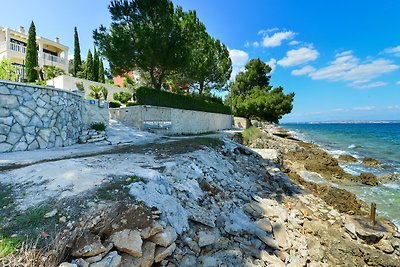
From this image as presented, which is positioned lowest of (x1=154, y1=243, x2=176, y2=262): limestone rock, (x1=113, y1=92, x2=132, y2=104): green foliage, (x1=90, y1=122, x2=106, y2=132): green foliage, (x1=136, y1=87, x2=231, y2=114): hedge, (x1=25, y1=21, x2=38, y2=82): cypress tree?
(x1=154, y1=243, x2=176, y2=262): limestone rock

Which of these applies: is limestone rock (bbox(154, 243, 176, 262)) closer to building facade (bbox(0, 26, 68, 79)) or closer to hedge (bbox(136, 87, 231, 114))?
hedge (bbox(136, 87, 231, 114))

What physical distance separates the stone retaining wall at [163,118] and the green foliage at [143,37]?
3559mm

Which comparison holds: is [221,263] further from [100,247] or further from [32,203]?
[32,203]

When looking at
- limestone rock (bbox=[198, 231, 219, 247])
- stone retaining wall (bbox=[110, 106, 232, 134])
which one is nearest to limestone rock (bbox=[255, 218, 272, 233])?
limestone rock (bbox=[198, 231, 219, 247])

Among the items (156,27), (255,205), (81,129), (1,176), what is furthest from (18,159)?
(156,27)

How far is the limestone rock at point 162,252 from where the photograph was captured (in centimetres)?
317

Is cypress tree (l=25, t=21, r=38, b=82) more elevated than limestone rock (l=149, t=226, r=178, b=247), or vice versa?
cypress tree (l=25, t=21, r=38, b=82)

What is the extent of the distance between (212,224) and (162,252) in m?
1.36

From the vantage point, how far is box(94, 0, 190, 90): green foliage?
15.2 metres

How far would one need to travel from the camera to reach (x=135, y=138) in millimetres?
11602

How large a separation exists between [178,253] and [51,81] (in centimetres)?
2472

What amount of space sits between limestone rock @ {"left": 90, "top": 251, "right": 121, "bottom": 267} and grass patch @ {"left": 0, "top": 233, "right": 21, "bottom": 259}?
90 cm

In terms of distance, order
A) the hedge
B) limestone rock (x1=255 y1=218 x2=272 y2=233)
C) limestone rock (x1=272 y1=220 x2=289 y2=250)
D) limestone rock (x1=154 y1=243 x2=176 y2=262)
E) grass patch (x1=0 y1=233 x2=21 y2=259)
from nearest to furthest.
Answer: grass patch (x1=0 y1=233 x2=21 y2=259)
limestone rock (x1=154 y1=243 x2=176 y2=262)
limestone rock (x1=272 y1=220 x2=289 y2=250)
limestone rock (x1=255 y1=218 x2=272 y2=233)
the hedge

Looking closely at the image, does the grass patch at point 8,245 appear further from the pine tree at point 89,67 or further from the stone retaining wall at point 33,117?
the pine tree at point 89,67
